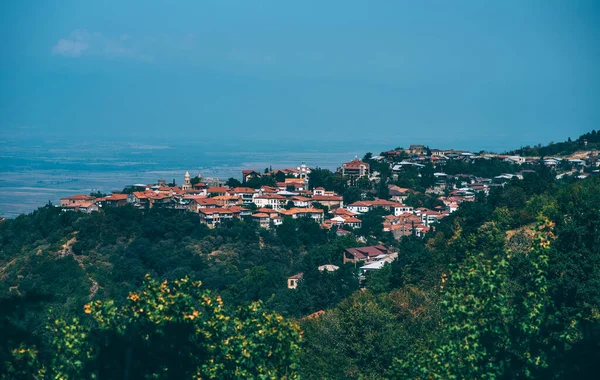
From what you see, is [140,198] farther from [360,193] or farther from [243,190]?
[360,193]

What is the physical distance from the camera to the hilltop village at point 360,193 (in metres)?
37.3

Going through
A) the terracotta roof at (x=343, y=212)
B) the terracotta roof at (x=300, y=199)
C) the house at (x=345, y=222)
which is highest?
the terracotta roof at (x=300, y=199)

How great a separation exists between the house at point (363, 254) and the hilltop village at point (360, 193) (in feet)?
0.14

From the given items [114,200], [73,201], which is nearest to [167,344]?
[73,201]

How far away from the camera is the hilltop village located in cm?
3734

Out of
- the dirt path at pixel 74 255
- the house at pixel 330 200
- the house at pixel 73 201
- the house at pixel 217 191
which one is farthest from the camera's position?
the house at pixel 330 200

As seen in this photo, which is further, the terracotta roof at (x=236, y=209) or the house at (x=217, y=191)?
the house at (x=217, y=191)

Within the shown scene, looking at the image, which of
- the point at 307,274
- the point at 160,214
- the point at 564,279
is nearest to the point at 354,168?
the point at 160,214

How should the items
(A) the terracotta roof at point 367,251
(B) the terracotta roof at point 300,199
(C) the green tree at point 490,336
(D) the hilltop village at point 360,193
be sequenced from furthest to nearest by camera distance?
1. (B) the terracotta roof at point 300,199
2. (D) the hilltop village at point 360,193
3. (A) the terracotta roof at point 367,251
4. (C) the green tree at point 490,336

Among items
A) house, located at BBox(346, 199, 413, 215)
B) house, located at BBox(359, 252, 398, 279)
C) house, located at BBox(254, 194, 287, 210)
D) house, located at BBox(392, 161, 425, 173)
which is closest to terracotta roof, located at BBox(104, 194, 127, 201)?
house, located at BBox(254, 194, 287, 210)

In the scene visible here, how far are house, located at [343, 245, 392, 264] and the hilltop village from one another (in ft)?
0.14

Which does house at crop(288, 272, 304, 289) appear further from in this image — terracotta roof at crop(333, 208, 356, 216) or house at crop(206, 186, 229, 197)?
house at crop(206, 186, 229, 197)

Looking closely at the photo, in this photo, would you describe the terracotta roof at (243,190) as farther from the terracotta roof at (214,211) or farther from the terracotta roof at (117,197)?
the terracotta roof at (117,197)

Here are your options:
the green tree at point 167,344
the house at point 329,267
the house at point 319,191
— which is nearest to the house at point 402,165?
the house at point 319,191
